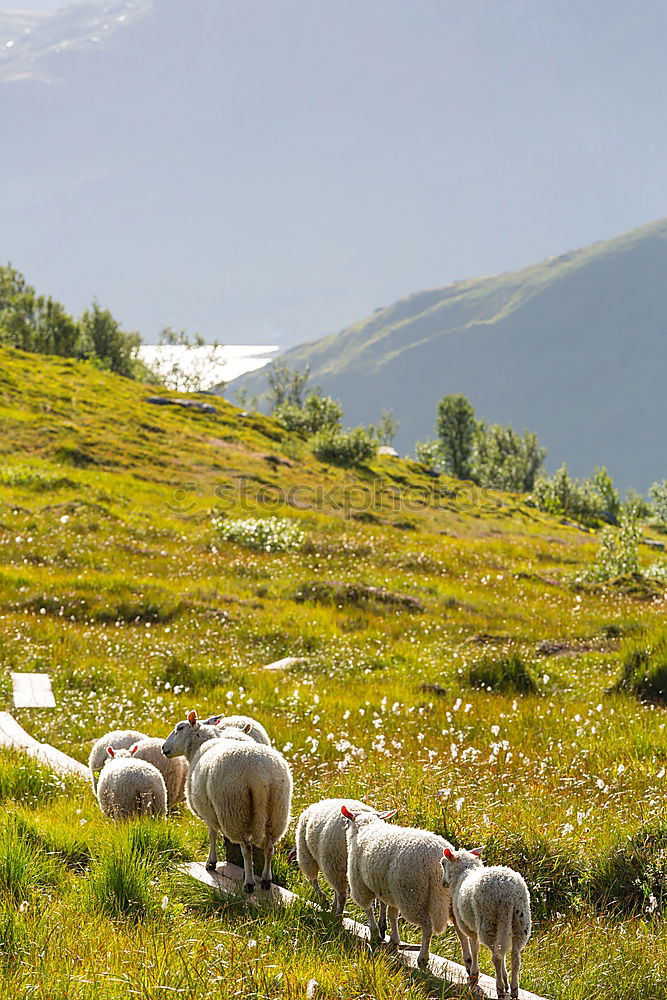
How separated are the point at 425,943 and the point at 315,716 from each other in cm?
502

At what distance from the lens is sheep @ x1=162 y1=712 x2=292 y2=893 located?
19.7 feet

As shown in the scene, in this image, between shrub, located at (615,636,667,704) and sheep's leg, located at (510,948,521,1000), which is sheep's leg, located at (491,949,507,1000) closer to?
sheep's leg, located at (510,948,521,1000)

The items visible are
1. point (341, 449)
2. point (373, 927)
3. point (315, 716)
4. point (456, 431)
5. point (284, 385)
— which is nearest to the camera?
point (373, 927)

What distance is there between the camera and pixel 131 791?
7.20 m

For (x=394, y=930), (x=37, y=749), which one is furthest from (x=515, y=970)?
(x=37, y=749)

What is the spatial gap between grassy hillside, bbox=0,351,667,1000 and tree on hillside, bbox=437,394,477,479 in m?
75.2

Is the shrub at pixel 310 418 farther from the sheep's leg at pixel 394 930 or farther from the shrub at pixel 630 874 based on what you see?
the sheep's leg at pixel 394 930

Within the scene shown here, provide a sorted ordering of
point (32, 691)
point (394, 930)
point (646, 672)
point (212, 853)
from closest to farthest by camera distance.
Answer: point (394, 930) < point (212, 853) < point (32, 691) < point (646, 672)

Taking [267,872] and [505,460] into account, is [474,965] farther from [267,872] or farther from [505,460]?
[505,460]

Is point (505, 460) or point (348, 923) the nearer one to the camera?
point (348, 923)

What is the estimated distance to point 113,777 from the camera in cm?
727

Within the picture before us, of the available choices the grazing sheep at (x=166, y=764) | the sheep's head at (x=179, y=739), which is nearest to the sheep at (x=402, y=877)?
the sheep's head at (x=179, y=739)

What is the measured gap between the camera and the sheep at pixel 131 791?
282 inches

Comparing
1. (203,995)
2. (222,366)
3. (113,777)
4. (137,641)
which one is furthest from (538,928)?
(222,366)
